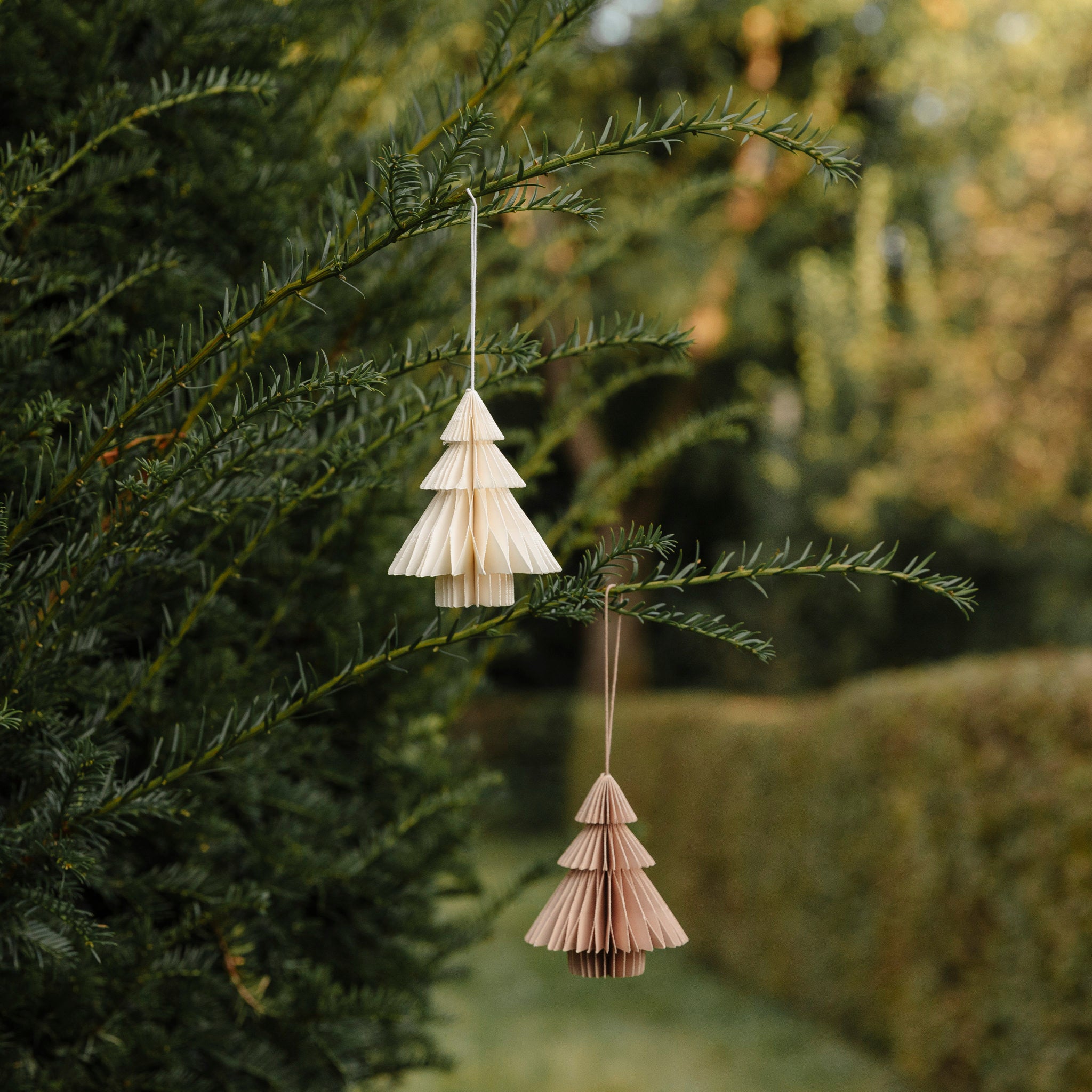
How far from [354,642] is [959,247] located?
9394 millimetres

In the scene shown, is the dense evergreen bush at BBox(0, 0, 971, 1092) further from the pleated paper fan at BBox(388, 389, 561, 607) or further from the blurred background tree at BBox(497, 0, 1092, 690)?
the blurred background tree at BBox(497, 0, 1092, 690)

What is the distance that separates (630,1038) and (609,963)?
21.4 ft

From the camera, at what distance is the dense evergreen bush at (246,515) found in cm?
113

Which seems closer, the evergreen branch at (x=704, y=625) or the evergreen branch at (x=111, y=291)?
the evergreen branch at (x=704, y=625)

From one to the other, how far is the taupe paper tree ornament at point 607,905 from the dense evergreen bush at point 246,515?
1.06 feet

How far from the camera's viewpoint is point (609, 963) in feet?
4.56

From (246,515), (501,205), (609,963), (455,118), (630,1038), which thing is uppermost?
(455,118)

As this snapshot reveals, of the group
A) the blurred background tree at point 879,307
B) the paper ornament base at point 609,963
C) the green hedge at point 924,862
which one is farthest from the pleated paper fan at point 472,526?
the blurred background tree at point 879,307

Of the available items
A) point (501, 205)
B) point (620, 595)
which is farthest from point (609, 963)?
point (501, 205)

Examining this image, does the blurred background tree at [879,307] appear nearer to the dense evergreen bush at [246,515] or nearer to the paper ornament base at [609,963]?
the dense evergreen bush at [246,515]

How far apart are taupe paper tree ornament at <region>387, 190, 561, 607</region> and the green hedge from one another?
13.6 ft

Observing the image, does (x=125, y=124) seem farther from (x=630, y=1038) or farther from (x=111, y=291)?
(x=630, y=1038)

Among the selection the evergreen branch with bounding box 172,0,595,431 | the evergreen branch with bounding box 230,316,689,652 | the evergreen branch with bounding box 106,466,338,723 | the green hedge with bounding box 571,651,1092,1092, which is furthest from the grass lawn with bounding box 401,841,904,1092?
the evergreen branch with bounding box 172,0,595,431

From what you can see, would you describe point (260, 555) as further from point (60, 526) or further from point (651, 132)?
point (651, 132)
